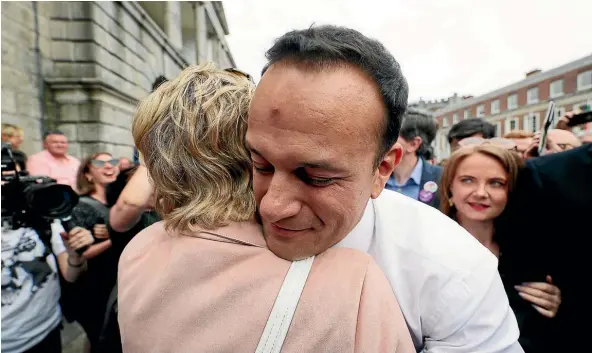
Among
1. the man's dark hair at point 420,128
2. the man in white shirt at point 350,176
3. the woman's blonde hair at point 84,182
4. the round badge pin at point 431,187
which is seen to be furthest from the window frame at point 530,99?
the man in white shirt at point 350,176

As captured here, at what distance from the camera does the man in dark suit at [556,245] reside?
1704 millimetres

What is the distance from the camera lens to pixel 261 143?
2.97 ft

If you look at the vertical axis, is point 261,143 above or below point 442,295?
above

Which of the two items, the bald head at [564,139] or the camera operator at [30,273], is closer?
the camera operator at [30,273]

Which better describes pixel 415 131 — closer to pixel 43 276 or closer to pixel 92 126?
pixel 43 276

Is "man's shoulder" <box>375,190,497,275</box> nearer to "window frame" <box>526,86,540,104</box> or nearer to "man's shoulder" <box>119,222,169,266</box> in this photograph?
"man's shoulder" <box>119,222,169,266</box>

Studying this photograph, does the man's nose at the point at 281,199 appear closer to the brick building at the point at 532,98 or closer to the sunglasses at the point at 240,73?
the sunglasses at the point at 240,73

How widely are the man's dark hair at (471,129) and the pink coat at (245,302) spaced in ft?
12.3

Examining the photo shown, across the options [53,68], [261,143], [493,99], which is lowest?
[261,143]

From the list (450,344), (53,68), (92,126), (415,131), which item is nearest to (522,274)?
(450,344)

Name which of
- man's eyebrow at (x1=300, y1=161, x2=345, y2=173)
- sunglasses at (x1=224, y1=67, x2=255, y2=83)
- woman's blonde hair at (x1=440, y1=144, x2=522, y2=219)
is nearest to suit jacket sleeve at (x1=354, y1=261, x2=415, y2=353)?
man's eyebrow at (x1=300, y1=161, x2=345, y2=173)

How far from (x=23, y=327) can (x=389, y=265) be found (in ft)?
7.74

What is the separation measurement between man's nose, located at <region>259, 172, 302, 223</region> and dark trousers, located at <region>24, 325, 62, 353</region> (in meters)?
2.34

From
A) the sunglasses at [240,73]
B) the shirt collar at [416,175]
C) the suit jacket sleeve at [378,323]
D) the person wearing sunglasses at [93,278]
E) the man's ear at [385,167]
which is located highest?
the sunglasses at [240,73]
